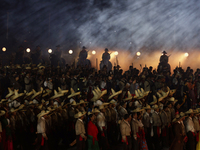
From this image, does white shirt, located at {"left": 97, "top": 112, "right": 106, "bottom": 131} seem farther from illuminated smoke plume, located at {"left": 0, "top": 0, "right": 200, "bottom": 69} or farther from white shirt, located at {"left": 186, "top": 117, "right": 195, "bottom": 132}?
illuminated smoke plume, located at {"left": 0, "top": 0, "right": 200, "bottom": 69}

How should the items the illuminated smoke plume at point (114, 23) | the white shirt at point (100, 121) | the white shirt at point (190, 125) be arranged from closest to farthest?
the white shirt at point (100, 121), the white shirt at point (190, 125), the illuminated smoke plume at point (114, 23)

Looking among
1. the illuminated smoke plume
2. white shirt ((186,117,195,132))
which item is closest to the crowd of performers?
white shirt ((186,117,195,132))

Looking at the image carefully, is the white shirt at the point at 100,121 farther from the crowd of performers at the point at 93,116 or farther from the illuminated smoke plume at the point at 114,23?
the illuminated smoke plume at the point at 114,23

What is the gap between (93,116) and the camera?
8.24m

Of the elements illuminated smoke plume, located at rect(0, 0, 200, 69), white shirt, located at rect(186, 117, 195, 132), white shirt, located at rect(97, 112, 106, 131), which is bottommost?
white shirt, located at rect(186, 117, 195, 132)

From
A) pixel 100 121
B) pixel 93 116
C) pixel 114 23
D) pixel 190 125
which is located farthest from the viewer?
pixel 114 23

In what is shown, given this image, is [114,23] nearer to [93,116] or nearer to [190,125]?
[190,125]

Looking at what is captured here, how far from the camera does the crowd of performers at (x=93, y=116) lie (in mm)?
8242

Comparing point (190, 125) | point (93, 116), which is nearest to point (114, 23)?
point (190, 125)

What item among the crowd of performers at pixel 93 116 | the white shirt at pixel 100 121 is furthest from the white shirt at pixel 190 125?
the white shirt at pixel 100 121

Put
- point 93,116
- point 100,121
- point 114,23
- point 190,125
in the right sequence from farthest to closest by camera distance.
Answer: point 114,23 < point 190,125 < point 100,121 < point 93,116

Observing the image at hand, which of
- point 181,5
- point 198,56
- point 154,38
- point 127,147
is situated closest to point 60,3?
point 154,38

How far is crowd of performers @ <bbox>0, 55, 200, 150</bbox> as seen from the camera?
8.24 meters

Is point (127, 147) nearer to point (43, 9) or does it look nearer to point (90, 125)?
point (90, 125)
